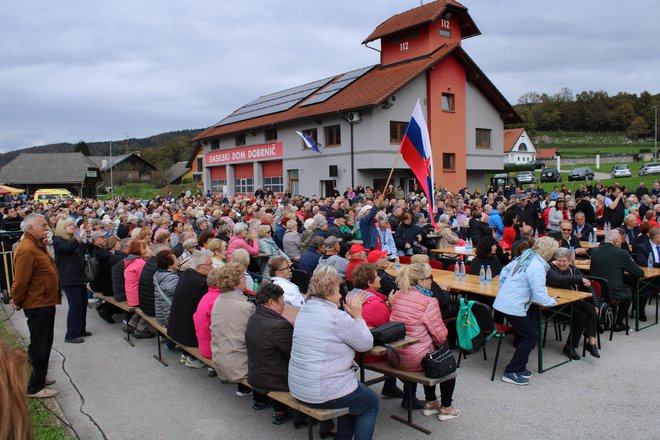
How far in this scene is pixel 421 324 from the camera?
4715 millimetres

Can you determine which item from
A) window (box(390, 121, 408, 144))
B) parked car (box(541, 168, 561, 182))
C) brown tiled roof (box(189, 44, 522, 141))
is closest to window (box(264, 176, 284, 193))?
brown tiled roof (box(189, 44, 522, 141))

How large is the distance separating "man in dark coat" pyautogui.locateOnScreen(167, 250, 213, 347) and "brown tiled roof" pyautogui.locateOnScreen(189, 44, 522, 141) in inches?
794

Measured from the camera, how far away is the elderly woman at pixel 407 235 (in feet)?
35.1

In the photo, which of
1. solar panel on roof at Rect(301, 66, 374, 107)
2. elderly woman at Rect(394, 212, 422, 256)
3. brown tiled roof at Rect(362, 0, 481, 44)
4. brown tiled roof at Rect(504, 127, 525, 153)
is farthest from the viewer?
brown tiled roof at Rect(504, 127, 525, 153)

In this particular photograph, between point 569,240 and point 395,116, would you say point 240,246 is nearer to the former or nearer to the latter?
point 569,240

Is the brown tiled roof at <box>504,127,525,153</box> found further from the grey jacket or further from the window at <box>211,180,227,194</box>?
the grey jacket

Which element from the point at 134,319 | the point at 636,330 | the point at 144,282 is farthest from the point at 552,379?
the point at 134,319

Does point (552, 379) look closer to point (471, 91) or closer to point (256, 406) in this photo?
point (256, 406)

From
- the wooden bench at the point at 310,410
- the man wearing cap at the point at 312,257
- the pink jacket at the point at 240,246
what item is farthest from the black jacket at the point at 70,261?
the wooden bench at the point at 310,410

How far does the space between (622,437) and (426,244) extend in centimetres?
718

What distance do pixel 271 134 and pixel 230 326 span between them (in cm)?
2935

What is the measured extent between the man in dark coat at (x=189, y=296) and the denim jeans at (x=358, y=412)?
7.88 feet

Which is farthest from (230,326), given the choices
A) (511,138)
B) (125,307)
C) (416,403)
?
(511,138)

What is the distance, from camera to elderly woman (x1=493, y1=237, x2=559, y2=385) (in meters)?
5.70
